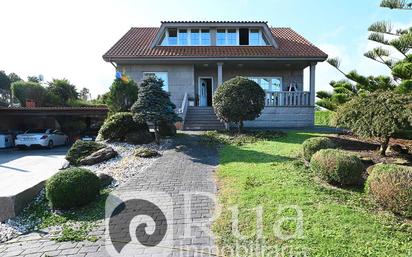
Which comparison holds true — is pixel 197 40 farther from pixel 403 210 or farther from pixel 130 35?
pixel 403 210

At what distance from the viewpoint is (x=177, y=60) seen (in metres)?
17.2

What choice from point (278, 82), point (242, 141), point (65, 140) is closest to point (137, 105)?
point (242, 141)

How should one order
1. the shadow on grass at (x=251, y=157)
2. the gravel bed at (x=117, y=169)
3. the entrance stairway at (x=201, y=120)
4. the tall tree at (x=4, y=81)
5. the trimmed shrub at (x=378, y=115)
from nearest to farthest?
the gravel bed at (x=117, y=169) → the trimmed shrub at (x=378, y=115) → the shadow on grass at (x=251, y=157) → the entrance stairway at (x=201, y=120) → the tall tree at (x=4, y=81)

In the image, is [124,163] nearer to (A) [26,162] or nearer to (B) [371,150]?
(A) [26,162]

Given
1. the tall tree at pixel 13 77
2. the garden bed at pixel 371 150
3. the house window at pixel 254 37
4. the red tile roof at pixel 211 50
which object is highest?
the tall tree at pixel 13 77

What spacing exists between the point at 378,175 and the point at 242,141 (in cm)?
690

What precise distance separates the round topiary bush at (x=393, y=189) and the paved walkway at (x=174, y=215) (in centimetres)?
284

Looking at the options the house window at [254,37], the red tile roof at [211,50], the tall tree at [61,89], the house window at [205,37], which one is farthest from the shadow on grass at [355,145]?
the tall tree at [61,89]

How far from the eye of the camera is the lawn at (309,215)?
377 cm

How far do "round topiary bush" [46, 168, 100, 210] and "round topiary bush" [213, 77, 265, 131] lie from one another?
750 centimetres

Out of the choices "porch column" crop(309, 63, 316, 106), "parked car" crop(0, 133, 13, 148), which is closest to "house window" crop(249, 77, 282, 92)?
"porch column" crop(309, 63, 316, 106)

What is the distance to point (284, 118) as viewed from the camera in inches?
655

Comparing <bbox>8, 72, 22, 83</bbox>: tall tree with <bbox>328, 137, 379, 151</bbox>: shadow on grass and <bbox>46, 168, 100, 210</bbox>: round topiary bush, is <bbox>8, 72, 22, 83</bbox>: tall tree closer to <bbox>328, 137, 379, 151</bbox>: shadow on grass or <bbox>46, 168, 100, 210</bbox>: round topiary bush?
<bbox>46, 168, 100, 210</bbox>: round topiary bush

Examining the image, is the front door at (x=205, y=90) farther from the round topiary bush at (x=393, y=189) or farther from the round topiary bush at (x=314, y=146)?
the round topiary bush at (x=393, y=189)
